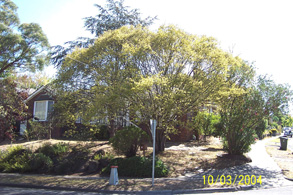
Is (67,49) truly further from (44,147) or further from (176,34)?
(176,34)

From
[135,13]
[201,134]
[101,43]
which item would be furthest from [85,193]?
[135,13]

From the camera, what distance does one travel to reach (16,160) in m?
14.3

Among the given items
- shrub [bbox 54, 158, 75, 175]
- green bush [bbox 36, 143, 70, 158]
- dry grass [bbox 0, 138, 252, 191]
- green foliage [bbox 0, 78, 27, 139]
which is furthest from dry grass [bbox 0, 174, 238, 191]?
green foliage [bbox 0, 78, 27, 139]

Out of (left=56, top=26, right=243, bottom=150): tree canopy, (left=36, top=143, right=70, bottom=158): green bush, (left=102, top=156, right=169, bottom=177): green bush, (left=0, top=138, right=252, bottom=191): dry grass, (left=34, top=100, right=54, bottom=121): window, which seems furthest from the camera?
(left=34, top=100, right=54, bottom=121): window

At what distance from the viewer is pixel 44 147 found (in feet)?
49.9

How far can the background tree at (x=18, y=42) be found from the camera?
1830 centimetres

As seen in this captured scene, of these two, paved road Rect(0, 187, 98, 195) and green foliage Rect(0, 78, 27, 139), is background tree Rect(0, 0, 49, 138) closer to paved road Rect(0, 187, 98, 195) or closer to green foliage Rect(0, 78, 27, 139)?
green foliage Rect(0, 78, 27, 139)

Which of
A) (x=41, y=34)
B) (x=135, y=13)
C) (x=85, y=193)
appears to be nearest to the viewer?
(x=85, y=193)

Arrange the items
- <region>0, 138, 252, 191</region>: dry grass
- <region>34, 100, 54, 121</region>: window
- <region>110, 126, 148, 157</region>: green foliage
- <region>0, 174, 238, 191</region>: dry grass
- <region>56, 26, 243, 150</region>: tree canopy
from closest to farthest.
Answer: <region>0, 174, 238, 191</region>: dry grass
<region>0, 138, 252, 191</region>: dry grass
<region>56, 26, 243, 150</region>: tree canopy
<region>110, 126, 148, 157</region>: green foliage
<region>34, 100, 54, 121</region>: window

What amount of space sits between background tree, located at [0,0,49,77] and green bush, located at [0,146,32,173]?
7.79 m

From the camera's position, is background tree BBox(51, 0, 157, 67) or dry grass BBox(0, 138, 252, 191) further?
background tree BBox(51, 0, 157, 67)

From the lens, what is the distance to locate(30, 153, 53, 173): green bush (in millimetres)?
13373

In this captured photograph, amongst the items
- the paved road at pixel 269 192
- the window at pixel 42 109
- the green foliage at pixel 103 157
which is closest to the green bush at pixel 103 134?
the window at pixel 42 109

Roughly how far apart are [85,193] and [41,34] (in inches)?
590
